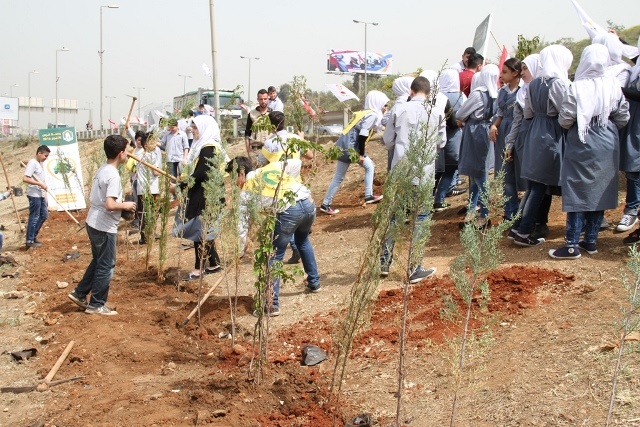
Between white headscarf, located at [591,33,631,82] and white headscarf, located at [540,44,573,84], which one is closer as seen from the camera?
white headscarf, located at [540,44,573,84]

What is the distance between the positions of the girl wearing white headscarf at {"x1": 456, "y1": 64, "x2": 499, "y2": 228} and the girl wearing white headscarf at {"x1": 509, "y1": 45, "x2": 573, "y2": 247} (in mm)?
1081

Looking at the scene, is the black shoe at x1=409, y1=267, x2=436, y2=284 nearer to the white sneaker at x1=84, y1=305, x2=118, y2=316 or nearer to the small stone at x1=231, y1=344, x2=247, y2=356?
the small stone at x1=231, y1=344, x2=247, y2=356

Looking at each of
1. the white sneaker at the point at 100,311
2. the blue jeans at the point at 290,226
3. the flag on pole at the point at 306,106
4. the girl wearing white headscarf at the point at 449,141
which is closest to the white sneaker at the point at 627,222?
the girl wearing white headscarf at the point at 449,141

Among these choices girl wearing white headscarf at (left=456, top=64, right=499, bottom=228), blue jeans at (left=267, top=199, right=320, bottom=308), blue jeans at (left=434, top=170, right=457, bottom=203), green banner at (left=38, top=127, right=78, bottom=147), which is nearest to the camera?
blue jeans at (left=267, top=199, right=320, bottom=308)

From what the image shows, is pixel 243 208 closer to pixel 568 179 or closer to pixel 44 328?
pixel 44 328

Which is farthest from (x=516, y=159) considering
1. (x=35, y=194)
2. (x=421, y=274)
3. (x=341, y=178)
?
(x=35, y=194)

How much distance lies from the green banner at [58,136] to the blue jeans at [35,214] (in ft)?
15.7

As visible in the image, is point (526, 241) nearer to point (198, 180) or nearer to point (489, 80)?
point (489, 80)

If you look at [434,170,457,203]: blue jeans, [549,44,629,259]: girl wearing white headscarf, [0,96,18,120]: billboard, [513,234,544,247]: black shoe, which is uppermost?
[0,96,18,120]: billboard

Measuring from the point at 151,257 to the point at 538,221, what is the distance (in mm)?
4875

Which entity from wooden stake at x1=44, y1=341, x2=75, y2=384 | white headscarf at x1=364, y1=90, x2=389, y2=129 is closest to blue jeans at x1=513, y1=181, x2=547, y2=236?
wooden stake at x1=44, y1=341, x2=75, y2=384

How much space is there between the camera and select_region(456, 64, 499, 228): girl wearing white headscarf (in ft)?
25.7

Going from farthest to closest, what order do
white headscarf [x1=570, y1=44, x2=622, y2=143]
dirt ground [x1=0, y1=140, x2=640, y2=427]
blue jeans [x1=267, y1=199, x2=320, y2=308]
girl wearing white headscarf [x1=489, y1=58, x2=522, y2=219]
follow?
girl wearing white headscarf [x1=489, y1=58, x2=522, y2=219] → white headscarf [x1=570, y1=44, x2=622, y2=143] → blue jeans [x1=267, y1=199, x2=320, y2=308] → dirt ground [x1=0, y1=140, x2=640, y2=427]

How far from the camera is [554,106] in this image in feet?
20.6
